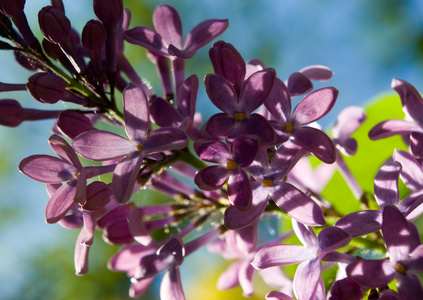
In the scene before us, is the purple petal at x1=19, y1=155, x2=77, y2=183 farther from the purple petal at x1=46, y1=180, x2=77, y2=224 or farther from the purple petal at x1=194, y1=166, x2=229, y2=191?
the purple petal at x1=194, y1=166, x2=229, y2=191

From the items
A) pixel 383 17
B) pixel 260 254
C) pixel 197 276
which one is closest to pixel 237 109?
pixel 260 254

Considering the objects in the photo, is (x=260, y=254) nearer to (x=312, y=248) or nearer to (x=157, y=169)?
(x=312, y=248)

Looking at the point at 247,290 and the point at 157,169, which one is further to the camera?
the point at 247,290

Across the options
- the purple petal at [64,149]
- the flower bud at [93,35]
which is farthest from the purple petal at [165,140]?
the flower bud at [93,35]

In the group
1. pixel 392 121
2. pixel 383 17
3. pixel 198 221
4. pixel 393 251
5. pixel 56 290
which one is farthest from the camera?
pixel 383 17

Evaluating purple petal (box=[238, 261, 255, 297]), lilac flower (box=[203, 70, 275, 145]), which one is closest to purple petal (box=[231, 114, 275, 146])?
lilac flower (box=[203, 70, 275, 145])

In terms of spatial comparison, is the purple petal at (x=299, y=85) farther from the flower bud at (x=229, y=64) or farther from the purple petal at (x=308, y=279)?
the purple petal at (x=308, y=279)

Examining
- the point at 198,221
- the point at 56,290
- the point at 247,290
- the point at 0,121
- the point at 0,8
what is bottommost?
the point at 56,290
